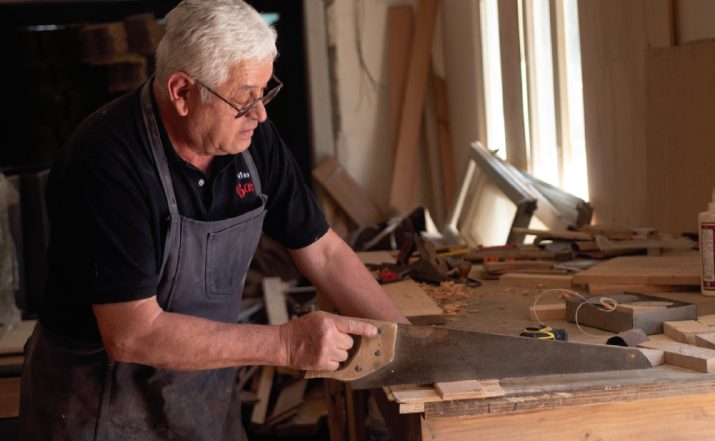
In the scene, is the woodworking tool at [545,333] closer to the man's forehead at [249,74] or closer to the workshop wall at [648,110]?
the man's forehead at [249,74]

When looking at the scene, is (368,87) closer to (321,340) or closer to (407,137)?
(407,137)

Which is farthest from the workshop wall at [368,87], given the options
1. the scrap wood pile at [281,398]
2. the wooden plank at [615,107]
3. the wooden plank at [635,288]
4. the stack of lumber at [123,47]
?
the wooden plank at [635,288]

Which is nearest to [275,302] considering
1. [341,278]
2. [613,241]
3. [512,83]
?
[512,83]

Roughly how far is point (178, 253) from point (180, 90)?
45 cm

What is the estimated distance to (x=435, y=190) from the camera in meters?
8.97

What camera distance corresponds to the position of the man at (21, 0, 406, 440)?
7.73 feet

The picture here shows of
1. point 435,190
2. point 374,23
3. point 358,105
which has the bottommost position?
point 435,190

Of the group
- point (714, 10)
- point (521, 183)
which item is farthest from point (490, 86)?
point (714, 10)

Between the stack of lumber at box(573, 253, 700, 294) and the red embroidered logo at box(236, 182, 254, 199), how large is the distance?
1.20 meters

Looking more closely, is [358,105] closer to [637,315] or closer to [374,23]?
[374,23]

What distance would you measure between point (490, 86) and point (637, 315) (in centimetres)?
506

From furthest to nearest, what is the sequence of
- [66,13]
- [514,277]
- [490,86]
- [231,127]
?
[66,13], [490,86], [514,277], [231,127]

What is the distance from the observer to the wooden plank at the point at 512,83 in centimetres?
634

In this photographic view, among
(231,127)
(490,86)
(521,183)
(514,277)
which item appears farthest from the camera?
(490,86)
